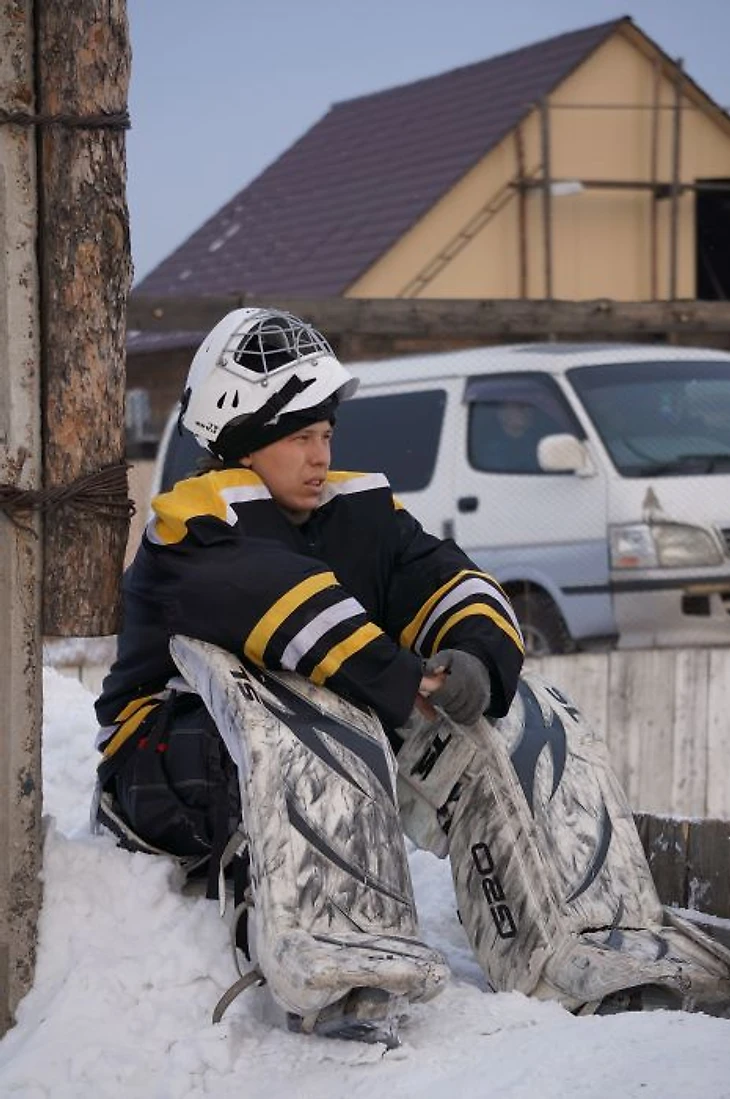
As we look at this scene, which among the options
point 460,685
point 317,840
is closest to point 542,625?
point 460,685

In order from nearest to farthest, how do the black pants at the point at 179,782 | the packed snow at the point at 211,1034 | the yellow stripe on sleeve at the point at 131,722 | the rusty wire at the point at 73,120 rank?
the packed snow at the point at 211,1034 → the rusty wire at the point at 73,120 → the black pants at the point at 179,782 → the yellow stripe on sleeve at the point at 131,722

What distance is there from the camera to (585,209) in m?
20.1

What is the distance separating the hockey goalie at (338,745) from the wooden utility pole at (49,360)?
217 millimetres

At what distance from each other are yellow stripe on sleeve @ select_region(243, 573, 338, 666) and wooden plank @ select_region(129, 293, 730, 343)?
7599 mm

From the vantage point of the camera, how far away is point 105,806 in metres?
4.68

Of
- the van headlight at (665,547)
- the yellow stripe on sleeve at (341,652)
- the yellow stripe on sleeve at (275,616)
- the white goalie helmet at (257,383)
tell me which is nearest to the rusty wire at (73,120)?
the white goalie helmet at (257,383)

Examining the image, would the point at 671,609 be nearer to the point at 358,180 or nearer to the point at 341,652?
the point at 341,652

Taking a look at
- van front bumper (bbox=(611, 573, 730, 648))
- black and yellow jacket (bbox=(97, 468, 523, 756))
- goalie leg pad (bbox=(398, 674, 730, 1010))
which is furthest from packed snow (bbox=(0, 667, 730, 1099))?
van front bumper (bbox=(611, 573, 730, 648))

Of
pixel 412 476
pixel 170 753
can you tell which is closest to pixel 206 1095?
pixel 170 753

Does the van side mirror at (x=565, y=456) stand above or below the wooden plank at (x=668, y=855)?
above

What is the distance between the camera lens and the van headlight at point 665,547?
29.8 ft

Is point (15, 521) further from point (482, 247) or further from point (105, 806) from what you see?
point (482, 247)

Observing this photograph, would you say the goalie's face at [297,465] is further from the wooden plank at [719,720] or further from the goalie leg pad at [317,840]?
the wooden plank at [719,720]

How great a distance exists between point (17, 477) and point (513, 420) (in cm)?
601
